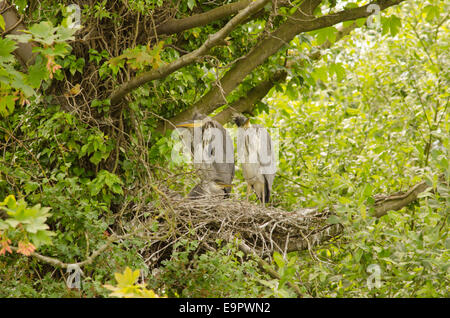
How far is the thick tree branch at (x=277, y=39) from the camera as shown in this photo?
404cm

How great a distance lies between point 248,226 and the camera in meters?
4.18

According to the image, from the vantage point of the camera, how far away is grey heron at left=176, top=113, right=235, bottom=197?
15.3 feet

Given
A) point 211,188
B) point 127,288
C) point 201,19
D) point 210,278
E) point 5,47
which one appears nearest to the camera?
point 127,288

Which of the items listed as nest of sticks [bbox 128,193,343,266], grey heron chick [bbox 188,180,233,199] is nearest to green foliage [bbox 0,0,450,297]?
nest of sticks [bbox 128,193,343,266]

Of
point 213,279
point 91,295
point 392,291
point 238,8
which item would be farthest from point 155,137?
point 392,291

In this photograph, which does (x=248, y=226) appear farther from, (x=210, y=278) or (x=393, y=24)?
(x=393, y=24)

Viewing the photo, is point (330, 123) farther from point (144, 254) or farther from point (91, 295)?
point (91, 295)

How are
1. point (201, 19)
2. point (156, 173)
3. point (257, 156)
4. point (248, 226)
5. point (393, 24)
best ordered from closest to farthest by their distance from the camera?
point (201, 19) < point (156, 173) < point (248, 226) < point (393, 24) < point (257, 156)

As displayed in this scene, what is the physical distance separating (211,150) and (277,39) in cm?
147

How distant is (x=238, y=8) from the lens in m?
3.79

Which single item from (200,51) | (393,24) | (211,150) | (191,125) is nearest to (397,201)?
(393,24)

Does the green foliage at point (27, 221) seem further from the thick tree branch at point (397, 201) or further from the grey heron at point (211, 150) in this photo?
the thick tree branch at point (397, 201)

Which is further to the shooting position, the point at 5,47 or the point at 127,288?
the point at 5,47

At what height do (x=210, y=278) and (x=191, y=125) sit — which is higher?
(x=191, y=125)
